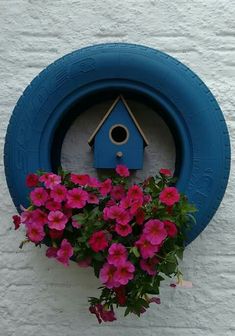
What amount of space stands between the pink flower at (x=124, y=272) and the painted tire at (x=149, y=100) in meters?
0.25

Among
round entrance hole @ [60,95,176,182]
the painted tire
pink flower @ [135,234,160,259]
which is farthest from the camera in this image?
round entrance hole @ [60,95,176,182]

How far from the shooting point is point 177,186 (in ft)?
4.87

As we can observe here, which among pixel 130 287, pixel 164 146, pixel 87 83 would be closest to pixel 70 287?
pixel 130 287

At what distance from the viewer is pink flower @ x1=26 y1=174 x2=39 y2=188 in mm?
1396

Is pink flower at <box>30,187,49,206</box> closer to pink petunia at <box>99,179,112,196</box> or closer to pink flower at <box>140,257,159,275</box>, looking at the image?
pink petunia at <box>99,179,112,196</box>

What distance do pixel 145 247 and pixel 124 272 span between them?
8cm

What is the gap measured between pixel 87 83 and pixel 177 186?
1.27 ft

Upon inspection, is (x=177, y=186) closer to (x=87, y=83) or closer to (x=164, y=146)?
(x=164, y=146)

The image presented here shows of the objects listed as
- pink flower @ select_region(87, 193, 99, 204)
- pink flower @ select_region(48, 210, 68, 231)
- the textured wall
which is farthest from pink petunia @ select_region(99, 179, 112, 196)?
the textured wall

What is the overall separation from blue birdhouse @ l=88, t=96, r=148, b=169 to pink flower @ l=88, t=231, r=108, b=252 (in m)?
0.25

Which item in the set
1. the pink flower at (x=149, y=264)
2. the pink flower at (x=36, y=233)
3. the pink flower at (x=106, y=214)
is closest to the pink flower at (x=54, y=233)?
the pink flower at (x=36, y=233)

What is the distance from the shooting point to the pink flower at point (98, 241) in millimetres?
1327

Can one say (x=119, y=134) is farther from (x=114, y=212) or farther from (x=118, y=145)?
(x=114, y=212)

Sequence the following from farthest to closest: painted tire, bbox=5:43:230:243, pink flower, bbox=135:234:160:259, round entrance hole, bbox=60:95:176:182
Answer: round entrance hole, bbox=60:95:176:182, painted tire, bbox=5:43:230:243, pink flower, bbox=135:234:160:259
